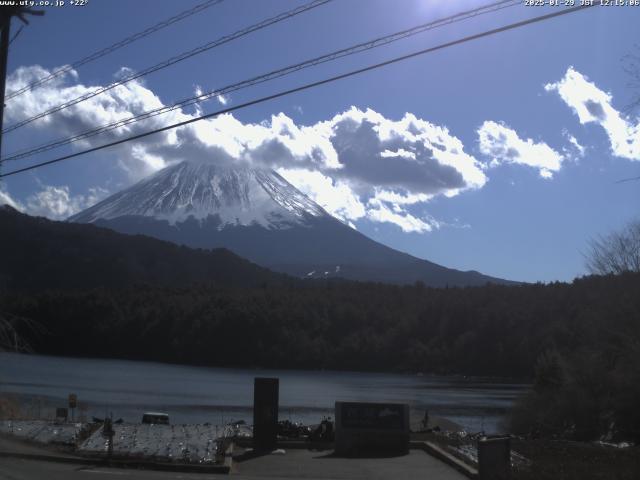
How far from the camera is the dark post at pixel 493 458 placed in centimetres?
1352

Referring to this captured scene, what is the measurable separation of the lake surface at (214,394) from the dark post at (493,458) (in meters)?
24.2

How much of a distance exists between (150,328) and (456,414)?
84372 millimetres

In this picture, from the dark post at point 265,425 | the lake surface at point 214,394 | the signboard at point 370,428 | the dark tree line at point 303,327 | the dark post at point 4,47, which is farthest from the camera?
the dark tree line at point 303,327

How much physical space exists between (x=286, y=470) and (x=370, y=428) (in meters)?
3.48

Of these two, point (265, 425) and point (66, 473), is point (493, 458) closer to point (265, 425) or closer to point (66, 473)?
point (265, 425)

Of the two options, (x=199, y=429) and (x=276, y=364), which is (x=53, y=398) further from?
(x=276, y=364)

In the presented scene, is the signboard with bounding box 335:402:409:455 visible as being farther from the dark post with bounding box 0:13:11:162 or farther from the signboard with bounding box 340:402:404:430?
the dark post with bounding box 0:13:11:162

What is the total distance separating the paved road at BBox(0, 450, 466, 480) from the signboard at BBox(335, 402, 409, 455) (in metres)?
0.80

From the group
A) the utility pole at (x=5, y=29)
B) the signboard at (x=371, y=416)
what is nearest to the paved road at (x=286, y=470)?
the signboard at (x=371, y=416)

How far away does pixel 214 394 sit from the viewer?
62969 mm

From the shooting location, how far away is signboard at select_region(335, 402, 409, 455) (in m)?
19.8

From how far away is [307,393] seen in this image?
69.3 meters

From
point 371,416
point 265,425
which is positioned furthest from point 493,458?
point 265,425

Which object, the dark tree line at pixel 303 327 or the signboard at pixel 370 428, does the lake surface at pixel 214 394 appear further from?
the signboard at pixel 370 428
